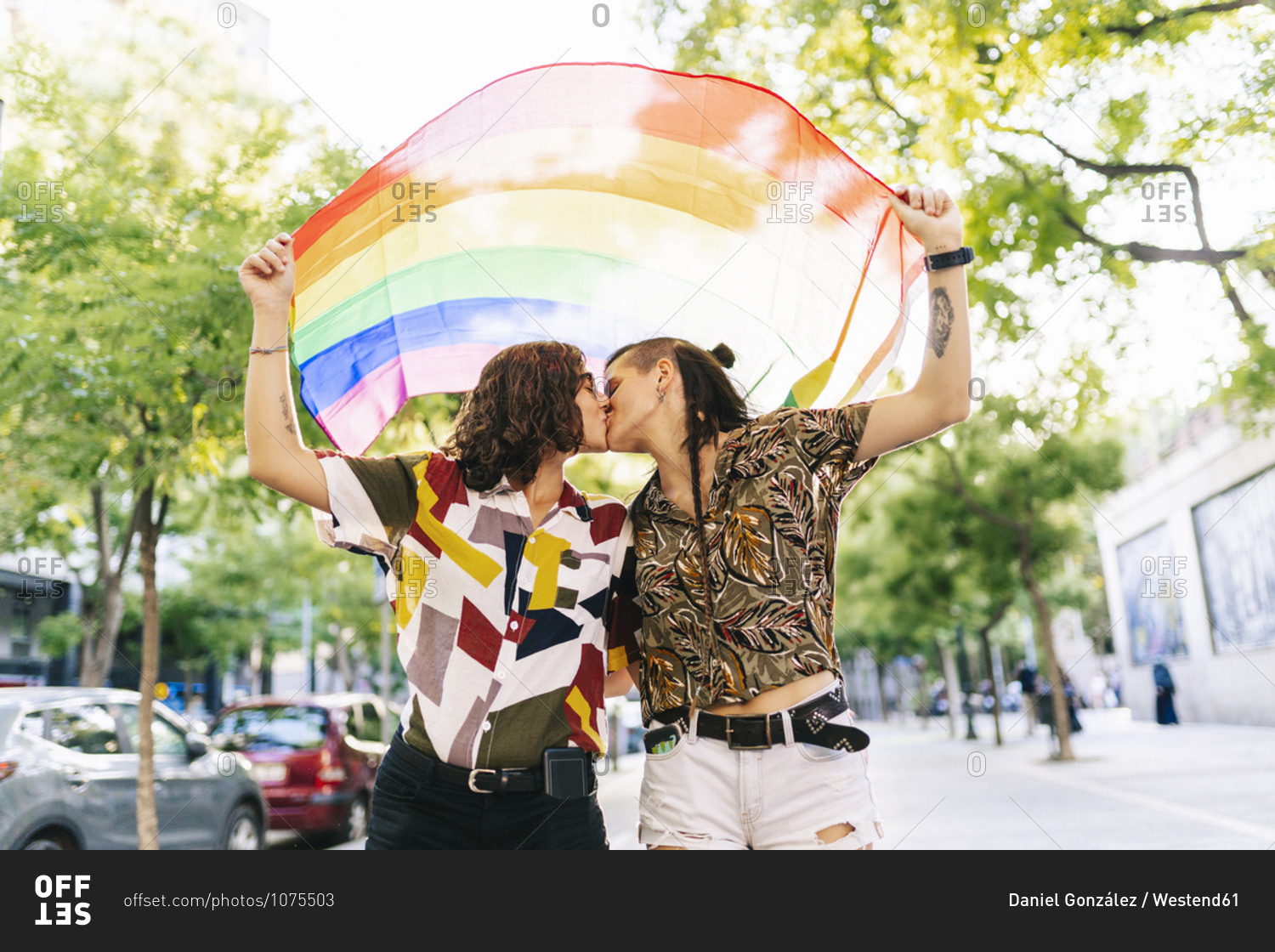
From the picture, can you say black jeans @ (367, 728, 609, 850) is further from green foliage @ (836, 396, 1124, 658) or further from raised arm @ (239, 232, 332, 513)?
green foliage @ (836, 396, 1124, 658)

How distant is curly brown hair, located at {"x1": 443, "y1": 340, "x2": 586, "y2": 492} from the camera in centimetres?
245

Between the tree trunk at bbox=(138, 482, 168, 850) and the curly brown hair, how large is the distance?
18.5ft

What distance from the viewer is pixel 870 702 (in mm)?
66688

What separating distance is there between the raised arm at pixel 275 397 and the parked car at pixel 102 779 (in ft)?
17.6

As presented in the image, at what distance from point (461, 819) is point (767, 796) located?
71cm

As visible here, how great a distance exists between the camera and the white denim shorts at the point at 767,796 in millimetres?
2162

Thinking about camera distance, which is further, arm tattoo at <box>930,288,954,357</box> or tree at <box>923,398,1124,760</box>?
tree at <box>923,398,1124,760</box>

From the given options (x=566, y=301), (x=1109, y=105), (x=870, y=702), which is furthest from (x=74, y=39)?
(x=870, y=702)

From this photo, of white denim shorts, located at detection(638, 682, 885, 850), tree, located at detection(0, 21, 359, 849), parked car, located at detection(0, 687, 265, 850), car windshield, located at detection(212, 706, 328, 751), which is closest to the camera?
white denim shorts, located at detection(638, 682, 885, 850)

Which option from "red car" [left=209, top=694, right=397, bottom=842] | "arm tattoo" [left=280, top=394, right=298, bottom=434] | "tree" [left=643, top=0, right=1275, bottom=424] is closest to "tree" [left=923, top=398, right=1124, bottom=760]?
"tree" [left=643, top=0, right=1275, bottom=424]

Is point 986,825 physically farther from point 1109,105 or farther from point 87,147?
→ point 87,147

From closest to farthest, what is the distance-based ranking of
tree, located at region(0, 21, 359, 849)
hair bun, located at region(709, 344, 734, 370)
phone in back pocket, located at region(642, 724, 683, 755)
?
phone in back pocket, located at region(642, 724, 683, 755), hair bun, located at region(709, 344, 734, 370), tree, located at region(0, 21, 359, 849)

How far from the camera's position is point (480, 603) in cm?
235

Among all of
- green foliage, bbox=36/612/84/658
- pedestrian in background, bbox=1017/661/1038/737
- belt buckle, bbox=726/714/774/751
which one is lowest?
pedestrian in background, bbox=1017/661/1038/737
